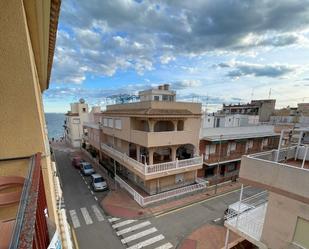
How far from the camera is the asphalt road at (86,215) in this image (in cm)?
1140

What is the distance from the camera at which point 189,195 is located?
17.2 m

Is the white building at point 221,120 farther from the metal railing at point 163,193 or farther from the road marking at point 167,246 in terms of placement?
the road marking at point 167,246

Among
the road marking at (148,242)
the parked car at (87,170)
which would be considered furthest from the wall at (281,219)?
the parked car at (87,170)

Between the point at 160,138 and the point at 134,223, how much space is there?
6.98 m

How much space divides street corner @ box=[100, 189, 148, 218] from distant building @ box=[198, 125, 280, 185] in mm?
8496

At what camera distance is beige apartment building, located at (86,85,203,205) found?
15.3 m

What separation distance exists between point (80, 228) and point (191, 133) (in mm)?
12273

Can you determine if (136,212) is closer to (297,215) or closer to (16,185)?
(297,215)

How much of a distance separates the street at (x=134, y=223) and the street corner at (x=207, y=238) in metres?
0.40

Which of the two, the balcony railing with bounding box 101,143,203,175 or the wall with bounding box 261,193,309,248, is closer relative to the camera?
the wall with bounding box 261,193,309,248

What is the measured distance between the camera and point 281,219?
7344mm

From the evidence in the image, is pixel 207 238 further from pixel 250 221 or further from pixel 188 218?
pixel 250 221

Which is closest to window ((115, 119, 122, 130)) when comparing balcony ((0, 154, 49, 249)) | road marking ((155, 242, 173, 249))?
road marking ((155, 242, 173, 249))

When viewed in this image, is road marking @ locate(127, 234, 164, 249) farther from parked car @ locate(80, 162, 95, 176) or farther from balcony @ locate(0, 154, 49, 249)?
parked car @ locate(80, 162, 95, 176)
